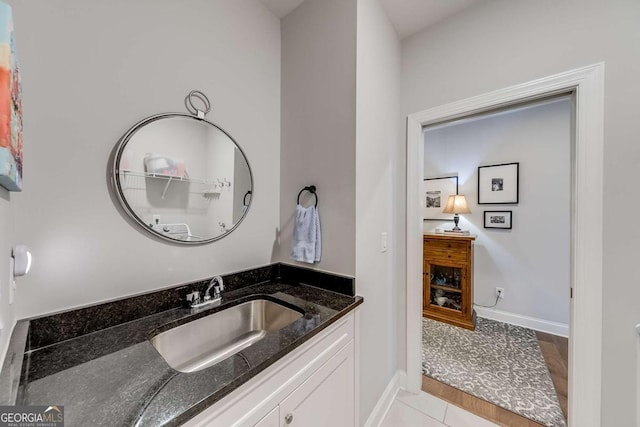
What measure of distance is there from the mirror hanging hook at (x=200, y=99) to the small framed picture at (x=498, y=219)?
320 centimetres

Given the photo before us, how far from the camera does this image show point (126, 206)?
962mm

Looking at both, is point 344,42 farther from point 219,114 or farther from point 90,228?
point 90,228

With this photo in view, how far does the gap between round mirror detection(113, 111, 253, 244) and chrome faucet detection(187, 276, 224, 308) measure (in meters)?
0.23

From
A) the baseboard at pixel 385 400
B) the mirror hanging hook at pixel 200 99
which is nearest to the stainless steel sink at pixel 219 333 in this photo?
the baseboard at pixel 385 400

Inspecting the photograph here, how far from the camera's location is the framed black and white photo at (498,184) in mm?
2684

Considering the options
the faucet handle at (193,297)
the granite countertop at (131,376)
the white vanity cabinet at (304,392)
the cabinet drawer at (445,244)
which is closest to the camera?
the granite countertop at (131,376)

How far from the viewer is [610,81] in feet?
3.79

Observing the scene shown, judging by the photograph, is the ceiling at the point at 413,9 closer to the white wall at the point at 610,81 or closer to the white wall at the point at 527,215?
the white wall at the point at 610,81

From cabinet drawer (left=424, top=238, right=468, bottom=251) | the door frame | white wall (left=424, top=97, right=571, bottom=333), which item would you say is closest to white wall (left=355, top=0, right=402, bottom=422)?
the door frame

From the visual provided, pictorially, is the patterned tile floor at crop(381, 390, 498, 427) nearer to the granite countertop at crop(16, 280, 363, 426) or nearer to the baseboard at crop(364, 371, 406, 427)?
the baseboard at crop(364, 371, 406, 427)

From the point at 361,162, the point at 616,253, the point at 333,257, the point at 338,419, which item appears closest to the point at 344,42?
the point at 361,162

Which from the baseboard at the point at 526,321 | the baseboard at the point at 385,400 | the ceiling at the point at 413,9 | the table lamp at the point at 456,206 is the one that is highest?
the ceiling at the point at 413,9

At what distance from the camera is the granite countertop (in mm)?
514

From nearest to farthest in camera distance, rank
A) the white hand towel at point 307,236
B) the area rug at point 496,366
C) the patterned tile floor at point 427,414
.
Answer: the white hand towel at point 307,236 < the patterned tile floor at point 427,414 < the area rug at point 496,366
